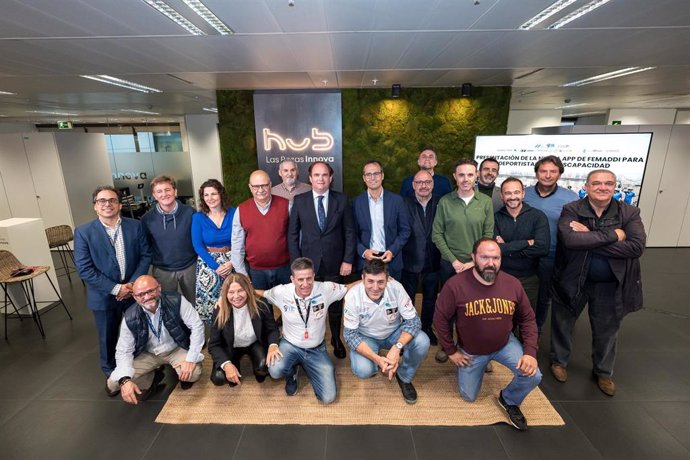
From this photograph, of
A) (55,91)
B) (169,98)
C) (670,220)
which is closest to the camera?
(55,91)

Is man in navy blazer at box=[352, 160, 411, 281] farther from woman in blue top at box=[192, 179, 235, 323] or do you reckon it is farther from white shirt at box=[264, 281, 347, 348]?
woman in blue top at box=[192, 179, 235, 323]

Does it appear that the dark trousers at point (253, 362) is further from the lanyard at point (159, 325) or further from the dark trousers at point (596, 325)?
the dark trousers at point (596, 325)

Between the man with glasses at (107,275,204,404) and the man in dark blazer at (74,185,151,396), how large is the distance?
29 centimetres

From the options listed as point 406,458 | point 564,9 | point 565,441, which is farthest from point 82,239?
point 564,9

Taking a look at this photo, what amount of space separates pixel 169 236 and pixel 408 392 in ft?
7.60

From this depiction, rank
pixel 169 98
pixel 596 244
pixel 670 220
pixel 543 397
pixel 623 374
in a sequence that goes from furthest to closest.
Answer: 1. pixel 169 98
2. pixel 670 220
3. pixel 623 374
4. pixel 543 397
5. pixel 596 244

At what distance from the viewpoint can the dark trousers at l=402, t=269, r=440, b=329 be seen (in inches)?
123

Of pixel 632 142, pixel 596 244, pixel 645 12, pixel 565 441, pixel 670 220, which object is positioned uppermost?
pixel 645 12

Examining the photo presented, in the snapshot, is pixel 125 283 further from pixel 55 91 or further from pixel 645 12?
pixel 55 91

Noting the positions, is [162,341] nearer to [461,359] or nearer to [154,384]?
[154,384]

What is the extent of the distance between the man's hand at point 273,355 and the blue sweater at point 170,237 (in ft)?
3.59

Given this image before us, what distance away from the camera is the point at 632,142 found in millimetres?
4652

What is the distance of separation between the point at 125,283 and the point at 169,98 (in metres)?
5.63

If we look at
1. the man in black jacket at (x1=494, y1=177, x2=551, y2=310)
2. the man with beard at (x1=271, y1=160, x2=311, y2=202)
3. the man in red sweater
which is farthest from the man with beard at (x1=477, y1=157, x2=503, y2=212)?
the man with beard at (x1=271, y1=160, x2=311, y2=202)
